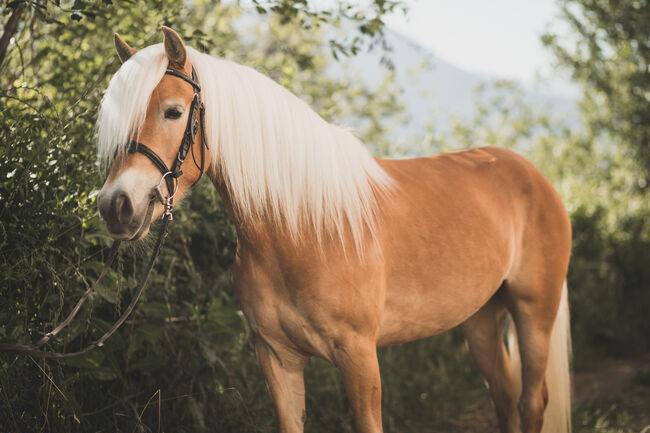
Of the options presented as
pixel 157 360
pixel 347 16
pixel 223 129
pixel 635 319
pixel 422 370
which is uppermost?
pixel 347 16

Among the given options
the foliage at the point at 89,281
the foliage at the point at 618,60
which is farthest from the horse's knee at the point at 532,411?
the foliage at the point at 618,60

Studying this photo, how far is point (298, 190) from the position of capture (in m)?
2.17

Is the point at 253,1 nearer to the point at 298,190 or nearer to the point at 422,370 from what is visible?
the point at 298,190

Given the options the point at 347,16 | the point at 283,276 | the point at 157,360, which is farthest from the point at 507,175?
the point at 157,360

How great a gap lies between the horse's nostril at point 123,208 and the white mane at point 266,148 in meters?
0.21

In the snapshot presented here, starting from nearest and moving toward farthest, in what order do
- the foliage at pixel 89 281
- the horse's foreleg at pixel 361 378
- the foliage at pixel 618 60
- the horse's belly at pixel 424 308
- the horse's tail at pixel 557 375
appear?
the horse's foreleg at pixel 361 378
the foliage at pixel 89 281
the horse's belly at pixel 424 308
the horse's tail at pixel 557 375
the foliage at pixel 618 60

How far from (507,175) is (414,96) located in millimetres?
16236

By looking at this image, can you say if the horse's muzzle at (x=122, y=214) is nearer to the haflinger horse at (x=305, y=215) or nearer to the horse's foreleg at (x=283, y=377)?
the haflinger horse at (x=305, y=215)

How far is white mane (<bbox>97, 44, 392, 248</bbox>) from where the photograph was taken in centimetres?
190

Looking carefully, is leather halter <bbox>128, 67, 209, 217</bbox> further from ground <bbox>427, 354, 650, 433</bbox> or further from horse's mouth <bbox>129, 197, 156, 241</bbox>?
ground <bbox>427, 354, 650, 433</bbox>

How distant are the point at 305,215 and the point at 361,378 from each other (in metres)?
0.71

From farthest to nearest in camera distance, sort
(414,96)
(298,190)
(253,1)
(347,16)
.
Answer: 1. (414,96)
2. (347,16)
3. (253,1)
4. (298,190)

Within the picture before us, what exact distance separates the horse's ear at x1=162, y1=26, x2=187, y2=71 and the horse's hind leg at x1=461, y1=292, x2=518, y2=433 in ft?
7.83

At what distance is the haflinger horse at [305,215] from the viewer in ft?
6.08
